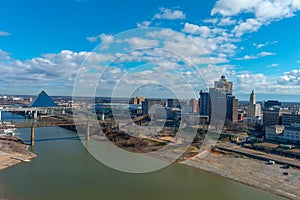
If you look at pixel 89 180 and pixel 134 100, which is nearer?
pixel 89 180

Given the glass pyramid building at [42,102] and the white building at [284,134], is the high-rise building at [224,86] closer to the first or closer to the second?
the white building at [284,134]

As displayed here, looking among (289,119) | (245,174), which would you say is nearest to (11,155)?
(245,174)

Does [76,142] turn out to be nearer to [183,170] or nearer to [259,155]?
[183,170]

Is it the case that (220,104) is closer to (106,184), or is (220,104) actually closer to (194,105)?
(194,105)

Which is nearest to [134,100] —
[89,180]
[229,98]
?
[229,98]

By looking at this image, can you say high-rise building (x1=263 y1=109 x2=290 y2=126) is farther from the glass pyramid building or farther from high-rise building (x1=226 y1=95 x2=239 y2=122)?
the glass pyramid building

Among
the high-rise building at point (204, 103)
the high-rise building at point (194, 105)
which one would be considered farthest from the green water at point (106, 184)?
the high-rise building at point (204, 103)
